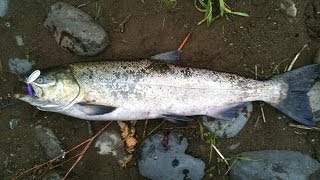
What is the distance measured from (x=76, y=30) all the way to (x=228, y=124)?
1.85 m

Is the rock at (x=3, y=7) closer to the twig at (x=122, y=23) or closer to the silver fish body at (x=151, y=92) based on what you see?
the silver fish body at (x=151, y=92)

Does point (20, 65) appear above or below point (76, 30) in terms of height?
below

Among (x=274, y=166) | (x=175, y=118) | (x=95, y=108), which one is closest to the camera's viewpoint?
(x=95, y=108)

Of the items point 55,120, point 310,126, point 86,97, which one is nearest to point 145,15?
point 86,97

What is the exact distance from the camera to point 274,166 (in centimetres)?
454

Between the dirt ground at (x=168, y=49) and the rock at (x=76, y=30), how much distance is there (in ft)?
0.44

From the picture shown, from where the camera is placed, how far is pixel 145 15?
4758 mm

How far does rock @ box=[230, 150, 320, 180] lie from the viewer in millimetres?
4516

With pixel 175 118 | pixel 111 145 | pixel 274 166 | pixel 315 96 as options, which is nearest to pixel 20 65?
pixel 111 145

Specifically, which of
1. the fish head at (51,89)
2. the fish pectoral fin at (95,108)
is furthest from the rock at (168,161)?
the fish head at (51,89)

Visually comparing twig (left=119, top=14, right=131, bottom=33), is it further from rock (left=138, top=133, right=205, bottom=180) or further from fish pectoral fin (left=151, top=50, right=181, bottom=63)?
rock (left=138, top=133, right=205, bottom=180)

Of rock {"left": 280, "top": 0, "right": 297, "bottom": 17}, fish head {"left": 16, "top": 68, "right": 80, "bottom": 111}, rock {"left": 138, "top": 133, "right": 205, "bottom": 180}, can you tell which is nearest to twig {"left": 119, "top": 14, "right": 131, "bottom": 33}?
fish head {"left": 16, "top": 68, "right": 80, "bottom": 111}

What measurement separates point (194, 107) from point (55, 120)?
150 centimetres

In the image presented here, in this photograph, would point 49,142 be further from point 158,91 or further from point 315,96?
point 315,96
